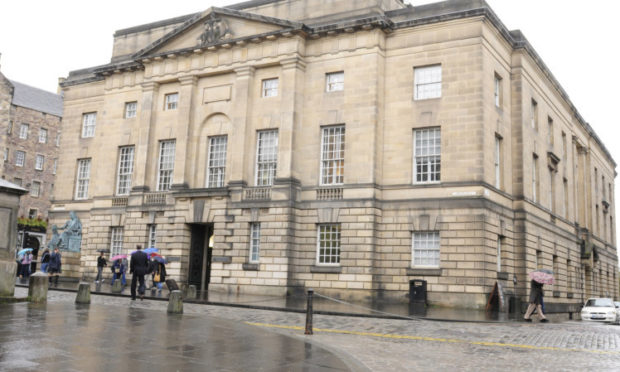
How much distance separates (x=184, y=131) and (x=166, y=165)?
2.67m

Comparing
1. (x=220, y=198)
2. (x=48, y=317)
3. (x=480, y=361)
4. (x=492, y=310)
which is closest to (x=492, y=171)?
(x=492, y=310)

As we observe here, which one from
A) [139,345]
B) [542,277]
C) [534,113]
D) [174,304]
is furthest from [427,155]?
[139,345]

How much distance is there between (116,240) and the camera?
36.6 m

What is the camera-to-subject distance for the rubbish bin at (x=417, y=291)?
85.0ft

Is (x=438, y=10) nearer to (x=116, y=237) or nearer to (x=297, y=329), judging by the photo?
(x=297, y=329)

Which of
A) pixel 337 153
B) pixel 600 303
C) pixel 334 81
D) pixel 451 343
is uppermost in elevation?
pixel 334 81

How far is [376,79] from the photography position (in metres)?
29.3

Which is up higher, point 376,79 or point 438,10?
point 438,10

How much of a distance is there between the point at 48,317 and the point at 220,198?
18723mm

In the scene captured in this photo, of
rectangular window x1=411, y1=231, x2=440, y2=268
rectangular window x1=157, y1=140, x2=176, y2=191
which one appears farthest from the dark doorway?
rectangular window x1=411, y1=231, x2=440, y2=268

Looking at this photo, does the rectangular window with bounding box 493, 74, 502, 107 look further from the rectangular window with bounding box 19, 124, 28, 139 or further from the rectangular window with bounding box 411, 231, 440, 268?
the rectangular window with bounding box 19, 124, 28, 139

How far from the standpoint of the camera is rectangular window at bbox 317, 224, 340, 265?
29.4m

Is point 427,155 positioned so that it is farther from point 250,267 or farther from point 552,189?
point 552,189

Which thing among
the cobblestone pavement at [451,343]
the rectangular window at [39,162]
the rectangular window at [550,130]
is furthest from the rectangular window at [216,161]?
the rectangular window at [39,162]
